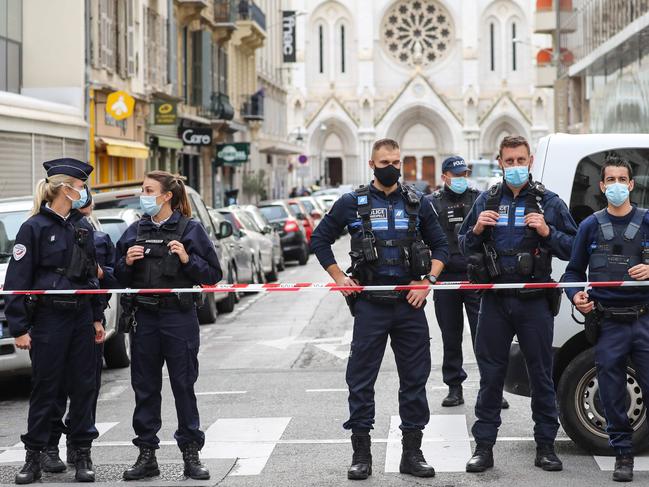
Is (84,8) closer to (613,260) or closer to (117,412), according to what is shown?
(117,412)

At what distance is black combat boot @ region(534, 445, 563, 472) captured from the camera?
802cm

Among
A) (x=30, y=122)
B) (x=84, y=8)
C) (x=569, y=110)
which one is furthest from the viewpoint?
(x=569, y=110)

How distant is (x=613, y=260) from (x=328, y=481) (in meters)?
2.11

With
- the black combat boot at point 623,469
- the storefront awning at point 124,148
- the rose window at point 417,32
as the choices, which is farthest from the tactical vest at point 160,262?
the rose window at point 417,32

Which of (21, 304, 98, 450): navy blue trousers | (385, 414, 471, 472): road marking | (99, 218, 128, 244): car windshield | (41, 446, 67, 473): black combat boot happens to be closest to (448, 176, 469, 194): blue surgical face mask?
(385, 414, 471, 472): road marking

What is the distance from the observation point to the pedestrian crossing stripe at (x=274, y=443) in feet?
27.5

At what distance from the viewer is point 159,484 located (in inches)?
310

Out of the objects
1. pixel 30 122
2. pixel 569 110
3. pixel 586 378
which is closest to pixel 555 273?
pixel 586 378

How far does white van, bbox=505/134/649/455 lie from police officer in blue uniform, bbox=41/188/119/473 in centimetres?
268

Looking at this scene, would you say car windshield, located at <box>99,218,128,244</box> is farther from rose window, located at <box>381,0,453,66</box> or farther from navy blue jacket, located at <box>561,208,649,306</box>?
rose window, located at <box>381,0,453,66</box>

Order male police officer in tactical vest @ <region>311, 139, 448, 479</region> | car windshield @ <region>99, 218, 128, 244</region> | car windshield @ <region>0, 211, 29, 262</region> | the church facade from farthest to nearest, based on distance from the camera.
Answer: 1. the church facade
2. car windshield @ <region>99, 218, 128, 244</region>
3. car windshield @ <region>0, 211, 29, 262</region>
4. male police officer in tactical vest @ <region>311, 139, 448, 479</region>

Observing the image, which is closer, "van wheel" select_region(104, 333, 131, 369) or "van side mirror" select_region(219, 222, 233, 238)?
"van wheel" select_region(104, 333, 131, 369)

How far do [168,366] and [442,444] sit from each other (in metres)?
2.05

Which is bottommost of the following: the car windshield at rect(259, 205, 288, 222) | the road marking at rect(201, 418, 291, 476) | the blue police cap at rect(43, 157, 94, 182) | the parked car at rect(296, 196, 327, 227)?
the road marking at rect(201, 418, 291, 476)
